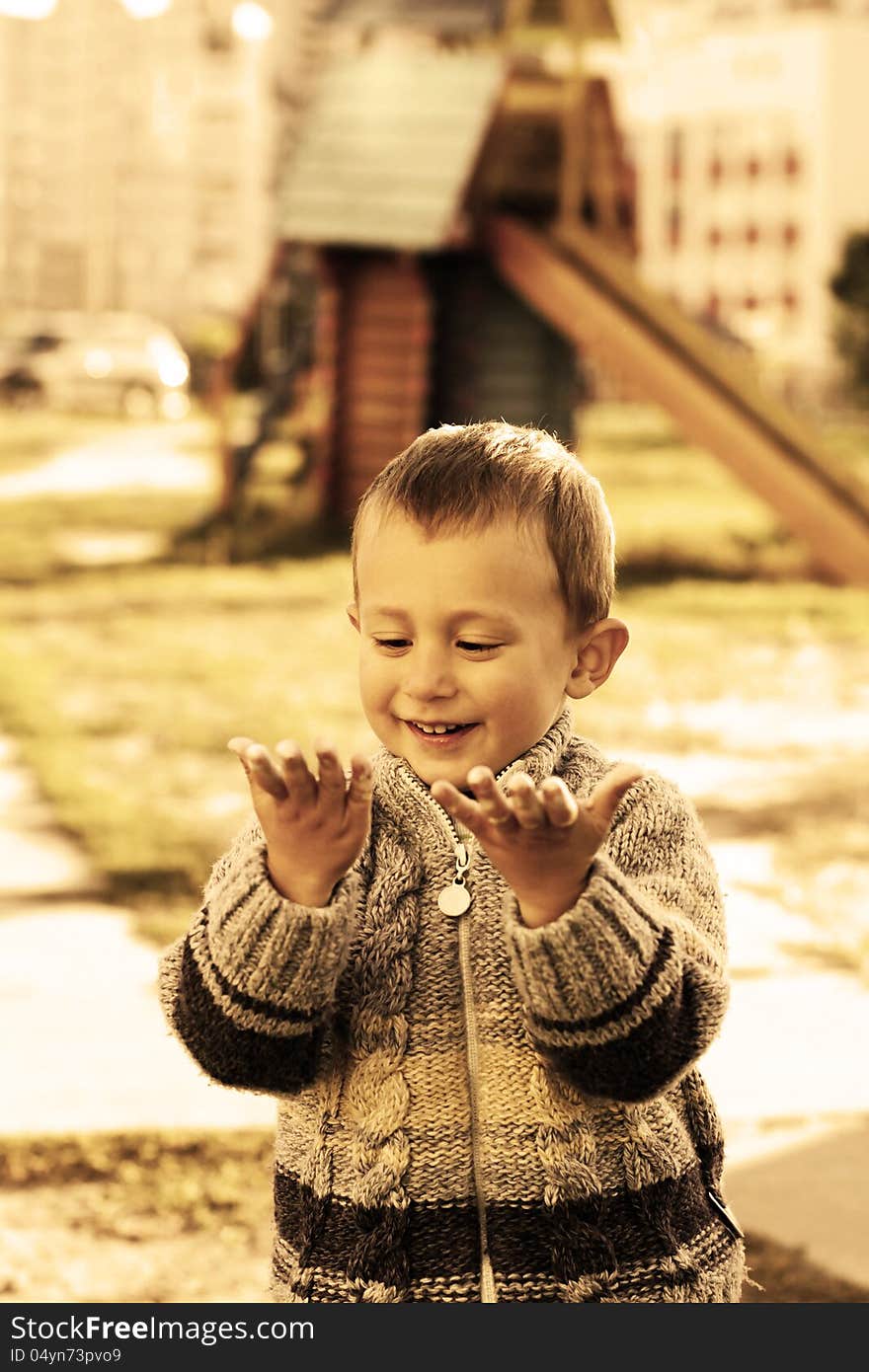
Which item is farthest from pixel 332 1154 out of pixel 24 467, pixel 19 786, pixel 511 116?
pixel 24 467

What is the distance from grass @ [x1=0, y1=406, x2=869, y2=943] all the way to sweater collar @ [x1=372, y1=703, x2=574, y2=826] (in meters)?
2.46

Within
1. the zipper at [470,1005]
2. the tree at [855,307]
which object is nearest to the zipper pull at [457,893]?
the zipper at [470,1005]

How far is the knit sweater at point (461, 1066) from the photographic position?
1758 mm

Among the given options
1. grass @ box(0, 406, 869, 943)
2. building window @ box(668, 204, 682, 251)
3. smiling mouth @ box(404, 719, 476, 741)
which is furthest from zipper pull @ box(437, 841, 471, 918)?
building window @ box(668, 204, 682, 251)

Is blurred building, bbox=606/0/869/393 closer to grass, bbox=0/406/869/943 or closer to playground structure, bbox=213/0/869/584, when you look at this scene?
playground structure, bbox=213/0/869/584

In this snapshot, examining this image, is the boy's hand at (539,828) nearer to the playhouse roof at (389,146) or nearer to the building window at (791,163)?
the playhouse roof at (389,146)

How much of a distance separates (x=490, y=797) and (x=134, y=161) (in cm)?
5039

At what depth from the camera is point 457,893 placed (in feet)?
6.19

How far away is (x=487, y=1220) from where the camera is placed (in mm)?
1822

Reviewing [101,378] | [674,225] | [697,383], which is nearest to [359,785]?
[697,383]

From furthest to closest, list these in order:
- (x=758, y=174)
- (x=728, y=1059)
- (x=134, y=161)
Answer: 1. (x=758, y=174)
2. (x=134, y=161)
3. (x=728, y=1059)

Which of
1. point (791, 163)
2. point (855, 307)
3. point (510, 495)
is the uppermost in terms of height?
point (510, 495)

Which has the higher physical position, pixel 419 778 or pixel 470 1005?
pixel 419 778

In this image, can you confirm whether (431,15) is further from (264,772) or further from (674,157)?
(674,157)
